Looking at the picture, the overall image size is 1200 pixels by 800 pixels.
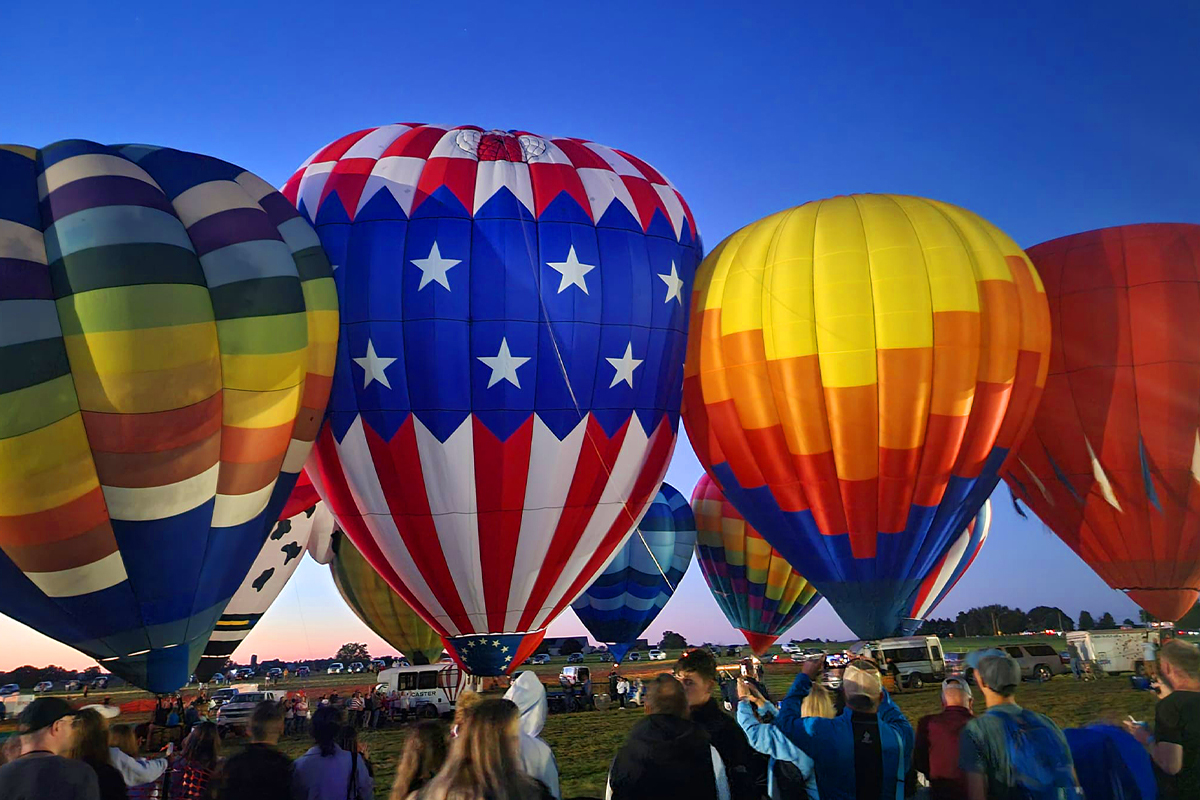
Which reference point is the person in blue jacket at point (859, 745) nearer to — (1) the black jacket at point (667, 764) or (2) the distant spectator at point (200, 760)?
(1) the black jacket at point (667, 764)

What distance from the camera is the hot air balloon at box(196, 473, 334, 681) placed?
42.6ft

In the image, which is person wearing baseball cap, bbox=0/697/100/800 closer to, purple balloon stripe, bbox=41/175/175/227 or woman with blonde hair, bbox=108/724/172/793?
woman with blonde hair, bbox=108/724/172/793

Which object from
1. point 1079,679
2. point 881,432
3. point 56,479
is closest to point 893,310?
point 881,432

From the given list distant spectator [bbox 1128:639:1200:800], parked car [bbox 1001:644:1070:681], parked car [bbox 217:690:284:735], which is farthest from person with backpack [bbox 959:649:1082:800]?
parked car [bbox 1001:644:1070:681]

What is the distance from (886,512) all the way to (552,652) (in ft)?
189

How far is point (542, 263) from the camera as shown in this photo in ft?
31.3

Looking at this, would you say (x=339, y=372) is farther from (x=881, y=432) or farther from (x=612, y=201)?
(x=881, y=432)

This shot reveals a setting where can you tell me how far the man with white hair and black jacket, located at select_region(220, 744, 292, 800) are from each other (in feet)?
7.24

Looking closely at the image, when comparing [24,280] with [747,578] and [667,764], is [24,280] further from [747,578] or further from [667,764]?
[747,578]

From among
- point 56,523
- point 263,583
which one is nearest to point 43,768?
point 56,523

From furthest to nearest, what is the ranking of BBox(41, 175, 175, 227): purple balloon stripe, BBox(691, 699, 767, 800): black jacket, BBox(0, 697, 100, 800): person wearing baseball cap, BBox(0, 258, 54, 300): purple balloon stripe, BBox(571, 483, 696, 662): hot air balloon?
BBox(571, 483, 696, 662): hot air balloon < BBox(41, 175, 175, 227): purple balloon stripe < BBox(0, 258, 54, 300): purple balloon stripe < BBox(691, 699, 767, 800): black jacket < BBox(0, 697, 100, 800): person wearing baseball cap

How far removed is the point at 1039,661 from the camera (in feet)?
62.5

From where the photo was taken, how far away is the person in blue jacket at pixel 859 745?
3266 mm

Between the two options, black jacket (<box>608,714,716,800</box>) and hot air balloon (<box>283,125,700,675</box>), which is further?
hot air balloon (<box>283,125,700,675</box>)
